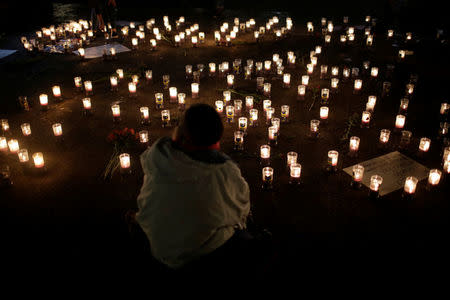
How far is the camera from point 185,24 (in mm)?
12641

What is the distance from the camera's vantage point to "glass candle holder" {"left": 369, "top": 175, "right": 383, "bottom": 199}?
4078 millimetres

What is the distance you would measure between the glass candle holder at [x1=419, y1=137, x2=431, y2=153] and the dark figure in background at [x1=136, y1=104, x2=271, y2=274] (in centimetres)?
339

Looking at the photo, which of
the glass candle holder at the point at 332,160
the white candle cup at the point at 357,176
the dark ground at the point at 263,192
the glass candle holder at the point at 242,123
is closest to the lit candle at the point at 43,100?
the dark ground at the point at 263,192

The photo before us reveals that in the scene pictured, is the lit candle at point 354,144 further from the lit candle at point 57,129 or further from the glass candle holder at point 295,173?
the lit candle at point 57,129

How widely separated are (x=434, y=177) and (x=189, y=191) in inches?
130

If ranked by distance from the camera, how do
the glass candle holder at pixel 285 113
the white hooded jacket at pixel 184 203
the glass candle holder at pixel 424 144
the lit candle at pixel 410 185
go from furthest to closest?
the glass candle holder at pixel 285 113 < the glass candle holder at pixel 424 144 < the lit candle at pixel 410 185 < the white hooded jacket at pixel 184 203

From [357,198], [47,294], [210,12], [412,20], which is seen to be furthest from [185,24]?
[47,294]

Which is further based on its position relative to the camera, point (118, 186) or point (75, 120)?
point (75, 120)

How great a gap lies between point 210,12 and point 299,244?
1259 cm

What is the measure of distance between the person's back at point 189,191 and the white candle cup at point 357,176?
232 cm

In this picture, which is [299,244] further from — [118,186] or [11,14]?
[11,14]

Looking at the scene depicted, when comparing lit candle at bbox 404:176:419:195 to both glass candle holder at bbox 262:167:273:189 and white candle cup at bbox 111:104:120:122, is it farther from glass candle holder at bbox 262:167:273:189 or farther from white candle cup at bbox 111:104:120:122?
white candle cup at bbox 111:104:120:122

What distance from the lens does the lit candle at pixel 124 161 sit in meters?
4.57

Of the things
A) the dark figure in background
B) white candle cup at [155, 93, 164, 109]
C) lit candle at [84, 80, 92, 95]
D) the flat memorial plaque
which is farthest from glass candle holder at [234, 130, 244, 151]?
lit candle at [84, 80, 92, 95]
